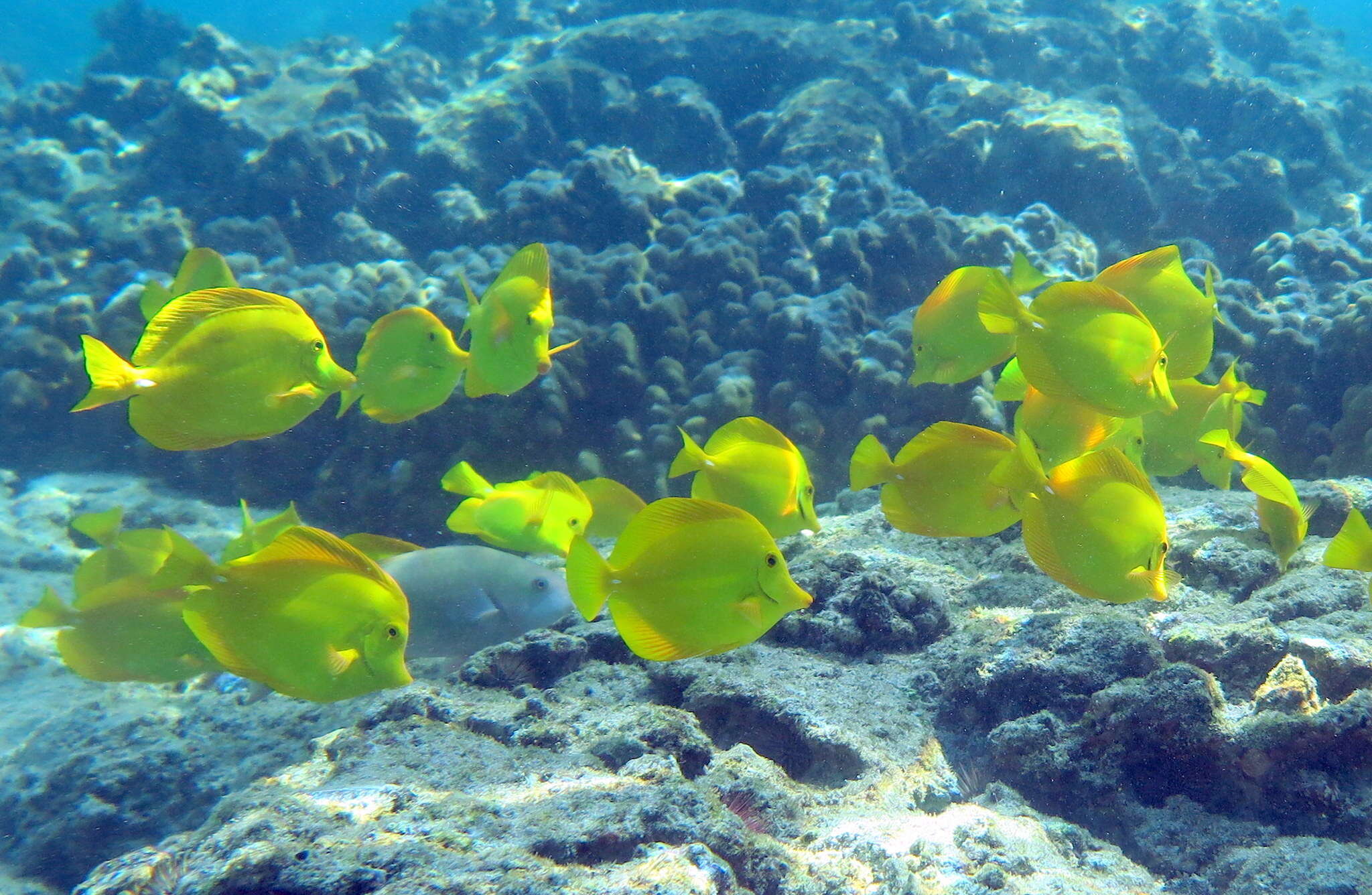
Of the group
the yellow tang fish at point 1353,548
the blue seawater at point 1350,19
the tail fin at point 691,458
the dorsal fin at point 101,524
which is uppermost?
the blue seawater at point 1350,19

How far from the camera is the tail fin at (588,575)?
6.03ft

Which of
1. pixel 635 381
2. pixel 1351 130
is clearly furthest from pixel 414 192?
pixel 1351 130

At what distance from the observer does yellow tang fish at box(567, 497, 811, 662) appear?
6.03 ft

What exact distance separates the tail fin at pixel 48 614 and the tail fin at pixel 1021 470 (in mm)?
3888

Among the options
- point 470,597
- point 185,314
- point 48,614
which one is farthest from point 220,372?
point 48,614

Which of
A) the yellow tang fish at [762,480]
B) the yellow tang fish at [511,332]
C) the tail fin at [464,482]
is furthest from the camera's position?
the tail fin at [464,482]

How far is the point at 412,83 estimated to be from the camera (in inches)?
A: 491

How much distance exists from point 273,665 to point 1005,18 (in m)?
15.9

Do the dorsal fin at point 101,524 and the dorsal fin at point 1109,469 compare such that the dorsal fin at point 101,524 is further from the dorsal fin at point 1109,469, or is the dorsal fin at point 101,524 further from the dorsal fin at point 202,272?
the dorsal fin at point 1109,469

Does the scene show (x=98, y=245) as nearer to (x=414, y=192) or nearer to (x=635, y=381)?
(x=414, y=192)

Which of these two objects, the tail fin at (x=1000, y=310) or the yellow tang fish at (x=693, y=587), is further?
the tail fin at (x=1000, y=310)

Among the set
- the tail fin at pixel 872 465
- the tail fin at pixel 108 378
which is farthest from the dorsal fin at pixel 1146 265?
the tail fin at pixel 108 378

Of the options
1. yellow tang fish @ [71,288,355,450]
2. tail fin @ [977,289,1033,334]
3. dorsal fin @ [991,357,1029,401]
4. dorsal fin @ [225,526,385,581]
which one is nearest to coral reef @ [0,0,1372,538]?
dorsal fin @ [991,357,1029,401]

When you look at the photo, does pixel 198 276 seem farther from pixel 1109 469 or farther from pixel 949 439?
pixel 1109 469
